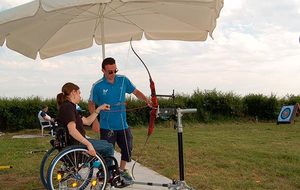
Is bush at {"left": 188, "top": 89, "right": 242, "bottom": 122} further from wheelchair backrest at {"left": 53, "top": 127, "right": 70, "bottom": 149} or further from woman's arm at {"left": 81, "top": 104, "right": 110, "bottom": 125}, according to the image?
wheelchair backrest at {"left": 53, "top": 127, "right": 70, "bottom": 149}

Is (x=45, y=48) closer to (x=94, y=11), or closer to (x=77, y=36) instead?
(x=77, y=36)

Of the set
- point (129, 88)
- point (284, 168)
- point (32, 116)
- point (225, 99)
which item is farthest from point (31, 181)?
point (225, 99)

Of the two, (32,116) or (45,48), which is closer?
(45,48)

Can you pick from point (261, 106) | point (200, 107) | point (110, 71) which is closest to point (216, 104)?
point (200, 107)

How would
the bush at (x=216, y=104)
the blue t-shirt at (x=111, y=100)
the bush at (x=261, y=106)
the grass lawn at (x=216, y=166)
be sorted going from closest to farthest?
the blue t-shirt at (x=111, y=100) → the grass lawn at (x=216, y=166) → the bush at (x=216, y=104) → the bush at (x=261, y=106)

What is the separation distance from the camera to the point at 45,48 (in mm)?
7488

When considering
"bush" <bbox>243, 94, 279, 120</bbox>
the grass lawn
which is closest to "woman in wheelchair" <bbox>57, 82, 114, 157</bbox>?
the grass lawn

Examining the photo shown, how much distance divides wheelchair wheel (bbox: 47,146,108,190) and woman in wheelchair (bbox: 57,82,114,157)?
11cm

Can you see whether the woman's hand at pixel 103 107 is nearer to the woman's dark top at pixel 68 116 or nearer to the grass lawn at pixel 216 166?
the woman's dark top at pixel 68 116

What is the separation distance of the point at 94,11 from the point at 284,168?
3717 millimetres

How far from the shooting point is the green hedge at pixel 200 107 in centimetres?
2014

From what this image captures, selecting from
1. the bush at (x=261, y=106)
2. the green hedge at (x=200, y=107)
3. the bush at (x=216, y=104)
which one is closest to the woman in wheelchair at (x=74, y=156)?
the green hedge at (x=200, y=107)

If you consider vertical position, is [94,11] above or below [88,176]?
above

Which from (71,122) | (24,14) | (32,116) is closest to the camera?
(71,122)
